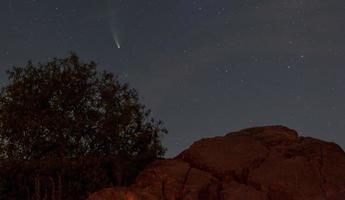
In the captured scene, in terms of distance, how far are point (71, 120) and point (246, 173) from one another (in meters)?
8.31

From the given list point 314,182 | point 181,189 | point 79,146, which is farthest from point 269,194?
point 79,146

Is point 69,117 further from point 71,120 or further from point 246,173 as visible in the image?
point 246,173

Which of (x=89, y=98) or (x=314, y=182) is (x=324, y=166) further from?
(x=89, y=98)

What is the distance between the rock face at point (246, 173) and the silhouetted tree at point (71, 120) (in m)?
1.92

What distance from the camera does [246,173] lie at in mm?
26688

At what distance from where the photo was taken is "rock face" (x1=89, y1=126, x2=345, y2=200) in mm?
25078

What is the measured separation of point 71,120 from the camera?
2859cm

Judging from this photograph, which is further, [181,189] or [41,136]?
[41,136]

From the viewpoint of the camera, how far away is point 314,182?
84.5 feet

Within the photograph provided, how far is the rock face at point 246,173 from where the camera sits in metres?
25.1

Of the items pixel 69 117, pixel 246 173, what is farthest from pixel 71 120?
pixel 246 173

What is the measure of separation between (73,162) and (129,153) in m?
3.02

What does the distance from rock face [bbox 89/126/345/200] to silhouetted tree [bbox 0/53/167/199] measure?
75.7 inches

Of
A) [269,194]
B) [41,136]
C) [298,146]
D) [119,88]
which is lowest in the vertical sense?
[269,194]
